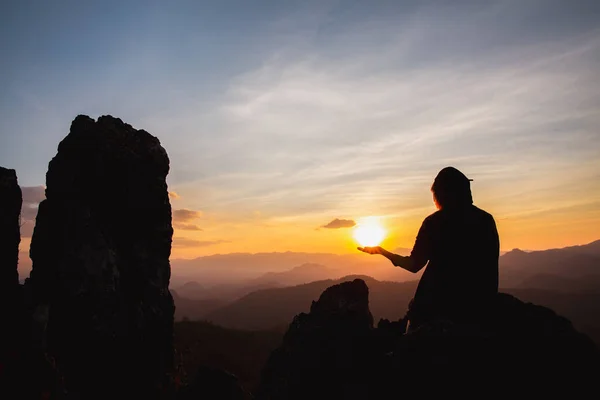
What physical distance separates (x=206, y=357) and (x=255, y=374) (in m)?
7.15

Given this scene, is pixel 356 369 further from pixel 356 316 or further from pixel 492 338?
pixel 492 338

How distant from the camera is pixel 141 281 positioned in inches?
794

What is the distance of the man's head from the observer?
639 centimetres

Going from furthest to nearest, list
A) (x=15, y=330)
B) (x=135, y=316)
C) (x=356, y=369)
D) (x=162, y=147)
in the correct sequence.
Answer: (x=162, y=147) < (x=135, y=316) < (x=15, y=330) < (x=356, y=369)

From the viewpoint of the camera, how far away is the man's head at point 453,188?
252 inches

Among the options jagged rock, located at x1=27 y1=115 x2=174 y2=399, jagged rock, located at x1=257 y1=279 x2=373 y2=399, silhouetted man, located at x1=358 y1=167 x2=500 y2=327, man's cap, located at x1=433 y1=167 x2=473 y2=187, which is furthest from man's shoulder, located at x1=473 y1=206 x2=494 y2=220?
jagged rock, located at x1=27 y1=115 x2=174 y2=399

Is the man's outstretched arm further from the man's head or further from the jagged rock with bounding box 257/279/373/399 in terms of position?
the jagged rock with bounding box 257/279/373/399

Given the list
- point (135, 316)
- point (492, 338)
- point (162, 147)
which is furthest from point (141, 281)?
point (492, 338)

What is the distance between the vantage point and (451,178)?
642 centimetres

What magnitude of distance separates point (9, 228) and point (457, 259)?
1765 cm

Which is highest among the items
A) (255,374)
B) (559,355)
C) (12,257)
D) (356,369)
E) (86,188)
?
(86,188)

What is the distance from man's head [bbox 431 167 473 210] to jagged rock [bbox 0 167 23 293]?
1718 centimetres

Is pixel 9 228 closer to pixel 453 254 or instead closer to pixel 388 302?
pixel 453 254

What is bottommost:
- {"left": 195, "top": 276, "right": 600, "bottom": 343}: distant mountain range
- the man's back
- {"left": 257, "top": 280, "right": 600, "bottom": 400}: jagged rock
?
{"left": 195, "top": 276, "right": 600, "bottom": 343}: distant mountain range
